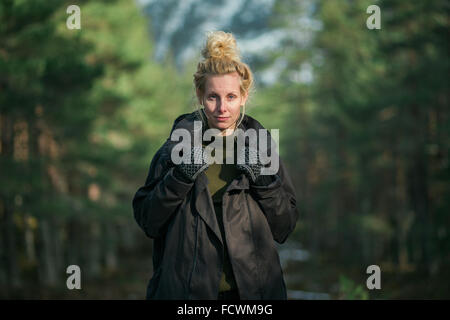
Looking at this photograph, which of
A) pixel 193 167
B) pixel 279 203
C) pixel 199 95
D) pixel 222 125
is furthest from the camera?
pixel 199 95

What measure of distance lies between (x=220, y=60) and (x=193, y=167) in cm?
73

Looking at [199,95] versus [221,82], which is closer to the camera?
[221,82]

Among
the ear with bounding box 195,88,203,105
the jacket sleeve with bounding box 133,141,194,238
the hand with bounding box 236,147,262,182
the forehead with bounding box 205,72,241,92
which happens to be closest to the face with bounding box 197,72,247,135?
the forehead with bounding box 205,72,241,92

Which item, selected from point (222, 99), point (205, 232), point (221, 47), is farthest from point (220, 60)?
point (205, 232)

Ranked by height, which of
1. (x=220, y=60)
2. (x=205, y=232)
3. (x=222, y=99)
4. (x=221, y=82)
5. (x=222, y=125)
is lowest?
(x=205, y=232)

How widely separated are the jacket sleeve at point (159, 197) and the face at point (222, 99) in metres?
0.40

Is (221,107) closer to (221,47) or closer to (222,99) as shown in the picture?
(222,99)

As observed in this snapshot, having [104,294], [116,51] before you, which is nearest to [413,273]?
[104,294]

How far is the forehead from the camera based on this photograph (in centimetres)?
308

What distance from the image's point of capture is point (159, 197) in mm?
2887

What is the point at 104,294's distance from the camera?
18016 millimetres

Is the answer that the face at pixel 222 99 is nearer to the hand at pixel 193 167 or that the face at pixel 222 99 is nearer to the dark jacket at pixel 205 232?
the dark jacket at pixel 205 232

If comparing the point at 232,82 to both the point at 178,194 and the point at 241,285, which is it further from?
the point at 241,285

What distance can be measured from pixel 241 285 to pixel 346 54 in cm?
3519
